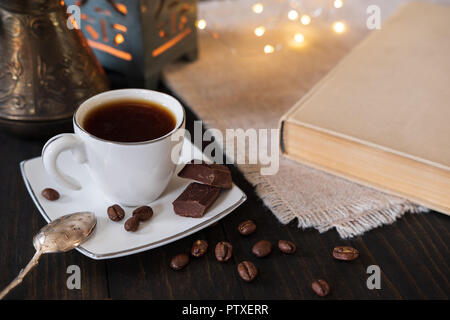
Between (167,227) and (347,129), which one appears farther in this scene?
(347,129)

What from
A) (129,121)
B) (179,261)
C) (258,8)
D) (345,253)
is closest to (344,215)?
(345,253)

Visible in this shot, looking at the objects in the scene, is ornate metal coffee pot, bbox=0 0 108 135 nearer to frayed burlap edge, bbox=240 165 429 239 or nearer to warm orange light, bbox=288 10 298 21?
frayed burlap edge, bbox=240 165 429 239

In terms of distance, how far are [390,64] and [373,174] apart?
32 centimetres

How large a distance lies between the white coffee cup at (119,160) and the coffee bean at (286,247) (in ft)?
0.70

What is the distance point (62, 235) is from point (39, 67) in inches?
13.4

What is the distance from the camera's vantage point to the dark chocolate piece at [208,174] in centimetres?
80

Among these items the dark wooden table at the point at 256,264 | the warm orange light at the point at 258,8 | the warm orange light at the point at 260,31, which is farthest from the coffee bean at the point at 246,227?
the warm orange light at the point at 258,8

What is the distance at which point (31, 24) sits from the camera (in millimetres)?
860

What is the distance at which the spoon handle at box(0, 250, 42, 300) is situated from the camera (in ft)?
2.16

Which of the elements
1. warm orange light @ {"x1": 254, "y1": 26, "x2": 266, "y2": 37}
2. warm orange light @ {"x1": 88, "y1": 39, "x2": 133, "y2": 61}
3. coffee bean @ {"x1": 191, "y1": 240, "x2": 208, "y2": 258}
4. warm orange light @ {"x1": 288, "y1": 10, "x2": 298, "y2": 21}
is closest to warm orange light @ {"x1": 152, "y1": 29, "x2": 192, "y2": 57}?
warm orange light @ {"x1": 88, "y1": 39, "x2": 133, "y2": 61}

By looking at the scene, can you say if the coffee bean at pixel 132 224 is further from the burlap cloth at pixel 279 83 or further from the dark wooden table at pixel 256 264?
the burlap cloth at pixel 279 83
